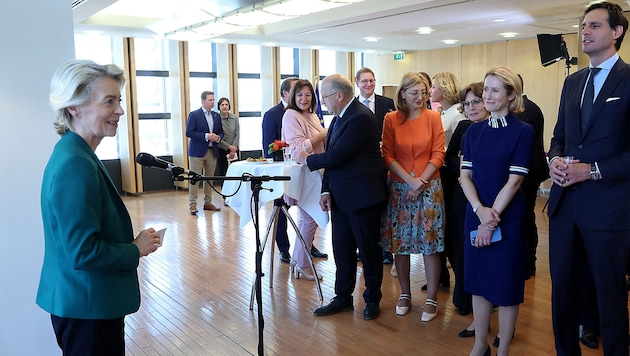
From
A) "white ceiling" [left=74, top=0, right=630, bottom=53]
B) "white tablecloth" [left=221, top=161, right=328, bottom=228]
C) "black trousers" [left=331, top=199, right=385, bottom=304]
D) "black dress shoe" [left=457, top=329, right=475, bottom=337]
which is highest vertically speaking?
"white ceiling" [left=74, top=0, right=630, bottom=53]

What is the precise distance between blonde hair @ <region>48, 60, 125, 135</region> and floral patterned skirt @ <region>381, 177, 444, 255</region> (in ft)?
8.29

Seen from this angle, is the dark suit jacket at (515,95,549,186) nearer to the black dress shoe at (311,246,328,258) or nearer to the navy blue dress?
the navy blue dress

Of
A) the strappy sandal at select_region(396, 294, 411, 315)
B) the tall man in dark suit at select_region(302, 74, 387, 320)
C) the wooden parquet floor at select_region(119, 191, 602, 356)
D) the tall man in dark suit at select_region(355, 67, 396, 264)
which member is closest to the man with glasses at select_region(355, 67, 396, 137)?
the tall man in dark suit at select_region(355, 67, 396, 264)

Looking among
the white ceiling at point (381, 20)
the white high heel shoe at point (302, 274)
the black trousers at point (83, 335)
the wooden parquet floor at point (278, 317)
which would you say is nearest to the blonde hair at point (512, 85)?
the wooden parquet floor at point (278, 317)

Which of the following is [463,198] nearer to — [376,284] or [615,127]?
[376,284]

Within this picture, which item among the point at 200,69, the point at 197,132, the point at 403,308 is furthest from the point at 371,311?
the point at 200,69

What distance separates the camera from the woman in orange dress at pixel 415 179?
3.91 metres

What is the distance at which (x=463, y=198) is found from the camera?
390 centimetres

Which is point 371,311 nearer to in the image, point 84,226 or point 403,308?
point 403,308

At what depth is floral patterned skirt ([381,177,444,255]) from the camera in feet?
13.0

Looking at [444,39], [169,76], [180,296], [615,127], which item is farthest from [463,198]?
[169,76]

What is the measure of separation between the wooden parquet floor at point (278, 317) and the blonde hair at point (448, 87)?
1.60m

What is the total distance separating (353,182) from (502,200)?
1.17 m

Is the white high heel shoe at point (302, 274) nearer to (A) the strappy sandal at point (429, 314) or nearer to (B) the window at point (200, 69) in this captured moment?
(A) the strappy sandal at point (429, 314)
